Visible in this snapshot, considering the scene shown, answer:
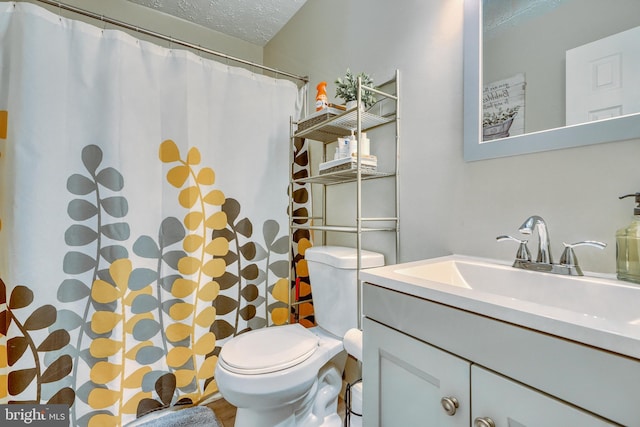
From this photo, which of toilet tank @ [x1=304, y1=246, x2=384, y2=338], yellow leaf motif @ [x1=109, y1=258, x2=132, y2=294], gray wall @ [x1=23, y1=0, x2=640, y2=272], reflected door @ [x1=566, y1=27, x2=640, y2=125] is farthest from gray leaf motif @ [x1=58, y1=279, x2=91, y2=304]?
reflected door @ [x1=566, y1=27, x2=640, y2=125]

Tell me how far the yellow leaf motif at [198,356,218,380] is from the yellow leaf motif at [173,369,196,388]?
0.14ft

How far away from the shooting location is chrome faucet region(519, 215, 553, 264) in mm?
750

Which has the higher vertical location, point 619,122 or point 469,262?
point 619,122

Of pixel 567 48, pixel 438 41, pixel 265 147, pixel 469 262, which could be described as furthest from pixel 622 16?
pixel 265 147

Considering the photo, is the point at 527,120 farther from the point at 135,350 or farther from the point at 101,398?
the point at 101,398

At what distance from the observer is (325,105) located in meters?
1.36

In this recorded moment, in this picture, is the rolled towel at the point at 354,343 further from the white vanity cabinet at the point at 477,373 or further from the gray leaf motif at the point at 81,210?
the gray leaf motif at the point at 81,210

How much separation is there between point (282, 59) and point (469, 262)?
197 centimetres

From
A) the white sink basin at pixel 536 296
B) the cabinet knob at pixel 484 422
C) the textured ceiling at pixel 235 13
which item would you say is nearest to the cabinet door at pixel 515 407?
the cabinet knob at pixel 484 422

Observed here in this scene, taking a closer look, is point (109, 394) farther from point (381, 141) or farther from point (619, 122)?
point (619, 122)

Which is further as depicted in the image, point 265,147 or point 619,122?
point 265,147

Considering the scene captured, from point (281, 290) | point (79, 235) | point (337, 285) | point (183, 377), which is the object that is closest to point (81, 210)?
point (79, 235)

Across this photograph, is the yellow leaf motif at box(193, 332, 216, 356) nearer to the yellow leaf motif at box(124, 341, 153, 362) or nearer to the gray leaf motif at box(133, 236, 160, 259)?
the yellow leaf motif at box(124, 341, 153, 362)
